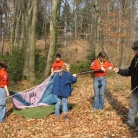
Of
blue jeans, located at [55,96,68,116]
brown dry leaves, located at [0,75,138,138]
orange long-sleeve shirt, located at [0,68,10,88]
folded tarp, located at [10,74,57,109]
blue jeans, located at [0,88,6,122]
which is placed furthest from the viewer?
folded tarp, located at [10,74,57,109]

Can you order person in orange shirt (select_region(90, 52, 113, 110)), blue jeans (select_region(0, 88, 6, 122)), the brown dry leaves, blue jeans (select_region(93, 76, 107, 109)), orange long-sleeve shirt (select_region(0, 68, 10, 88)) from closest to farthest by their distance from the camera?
the brown dry leaves, orange long-sleeve shirt (select_region(0, 68, 10, 88)), blue jeans (select_region(0, 88, 6, 122)), person in orange shirt (select_region(90, 52, 113, 110)), blue jeans (select_region(93, 76, 107, 109))

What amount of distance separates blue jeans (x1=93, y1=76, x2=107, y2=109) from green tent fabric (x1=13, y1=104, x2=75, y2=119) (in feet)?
3.74

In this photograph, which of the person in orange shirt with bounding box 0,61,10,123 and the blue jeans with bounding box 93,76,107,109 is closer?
the person in orange shirt with bounding box 0,61,10,123

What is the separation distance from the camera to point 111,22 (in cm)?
2436

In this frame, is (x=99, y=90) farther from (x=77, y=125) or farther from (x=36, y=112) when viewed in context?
(x=36, y=112)

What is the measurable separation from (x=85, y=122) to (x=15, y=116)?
104 inches

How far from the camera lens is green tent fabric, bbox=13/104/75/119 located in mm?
8914

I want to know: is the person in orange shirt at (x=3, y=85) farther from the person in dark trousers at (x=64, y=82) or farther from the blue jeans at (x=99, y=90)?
the blue jeans at (x=99, y=90)

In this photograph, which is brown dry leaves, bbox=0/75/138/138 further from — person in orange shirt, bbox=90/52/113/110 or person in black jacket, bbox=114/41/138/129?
person in orange shirt, bbox=90/52/113/110

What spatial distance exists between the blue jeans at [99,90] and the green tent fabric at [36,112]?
114 cm

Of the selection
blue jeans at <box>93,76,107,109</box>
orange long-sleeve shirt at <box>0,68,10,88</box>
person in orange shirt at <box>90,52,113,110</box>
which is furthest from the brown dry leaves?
orange long-sleeve shirt at <box>0,68,10,88</box>

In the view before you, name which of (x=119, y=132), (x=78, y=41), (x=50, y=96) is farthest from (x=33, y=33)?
(x=78, y=41)

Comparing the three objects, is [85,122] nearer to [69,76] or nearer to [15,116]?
[69,76]

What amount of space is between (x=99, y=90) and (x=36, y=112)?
2.36 metres
